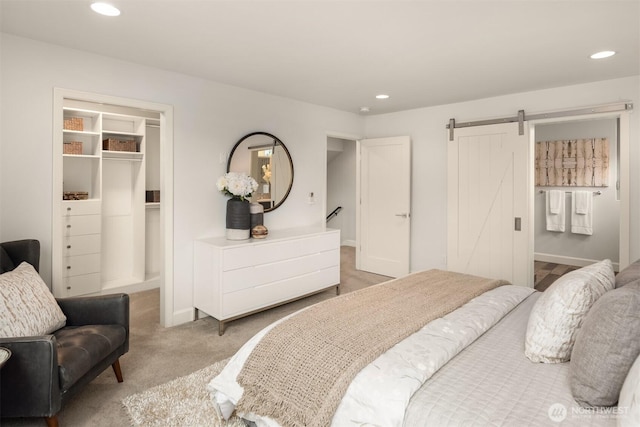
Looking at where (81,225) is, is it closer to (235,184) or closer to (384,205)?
(235,184)

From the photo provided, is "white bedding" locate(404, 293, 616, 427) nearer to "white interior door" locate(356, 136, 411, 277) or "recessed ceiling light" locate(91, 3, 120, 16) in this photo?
"recessed ceiling light" locate(91, 3, 120, 16)

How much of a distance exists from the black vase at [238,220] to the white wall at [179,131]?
22cm

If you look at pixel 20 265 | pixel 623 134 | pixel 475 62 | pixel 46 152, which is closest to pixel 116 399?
pixel 20 265

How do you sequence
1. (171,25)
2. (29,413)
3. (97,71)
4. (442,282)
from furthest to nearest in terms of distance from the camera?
1. (97,71)
2. (442,282)
3. (171,25)
4. (29,413)

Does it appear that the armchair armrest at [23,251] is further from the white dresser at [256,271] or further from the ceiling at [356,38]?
the ceiling at [356,38]

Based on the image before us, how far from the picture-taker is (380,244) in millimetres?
5352

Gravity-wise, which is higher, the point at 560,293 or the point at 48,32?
the point at 48,32

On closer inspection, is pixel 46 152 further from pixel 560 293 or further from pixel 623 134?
pixel 623 134

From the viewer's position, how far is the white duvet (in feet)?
4.29

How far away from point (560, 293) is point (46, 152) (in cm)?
337

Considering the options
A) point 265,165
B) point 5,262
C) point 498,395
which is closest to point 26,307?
point 5,262

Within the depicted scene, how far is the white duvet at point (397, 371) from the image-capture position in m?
1.31

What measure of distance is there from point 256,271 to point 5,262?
1.83 m

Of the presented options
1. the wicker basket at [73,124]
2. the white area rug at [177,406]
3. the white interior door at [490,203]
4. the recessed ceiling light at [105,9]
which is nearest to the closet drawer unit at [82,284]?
the wicker basket at [73,124]
